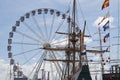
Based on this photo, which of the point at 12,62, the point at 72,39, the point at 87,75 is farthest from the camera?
the point at 12,62

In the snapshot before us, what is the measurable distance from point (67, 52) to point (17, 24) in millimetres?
13045

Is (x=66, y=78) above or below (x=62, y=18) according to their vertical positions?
below

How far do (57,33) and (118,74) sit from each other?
55.3 feet

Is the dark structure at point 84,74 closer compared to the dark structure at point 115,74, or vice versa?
the dark structure at point 84,74

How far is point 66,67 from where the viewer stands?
9356cm

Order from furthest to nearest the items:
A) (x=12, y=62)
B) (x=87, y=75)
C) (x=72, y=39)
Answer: (x=12, y=62) → (x=72, y=39) → (x=87, y=75)

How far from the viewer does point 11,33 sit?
312 ft

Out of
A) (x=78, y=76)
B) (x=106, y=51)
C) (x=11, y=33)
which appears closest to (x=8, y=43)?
(x=11, y=33)

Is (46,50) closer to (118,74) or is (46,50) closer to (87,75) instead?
(118,74)

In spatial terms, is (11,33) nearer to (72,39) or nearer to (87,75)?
(72,39)

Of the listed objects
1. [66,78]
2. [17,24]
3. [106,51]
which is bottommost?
[66,78]

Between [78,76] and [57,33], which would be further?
[57,33]

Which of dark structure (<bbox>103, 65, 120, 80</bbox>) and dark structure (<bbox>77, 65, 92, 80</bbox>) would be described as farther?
dark structure (<bbox>103, 65, 120, 80</bbox>)

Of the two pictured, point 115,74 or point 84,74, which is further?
point 115,74
